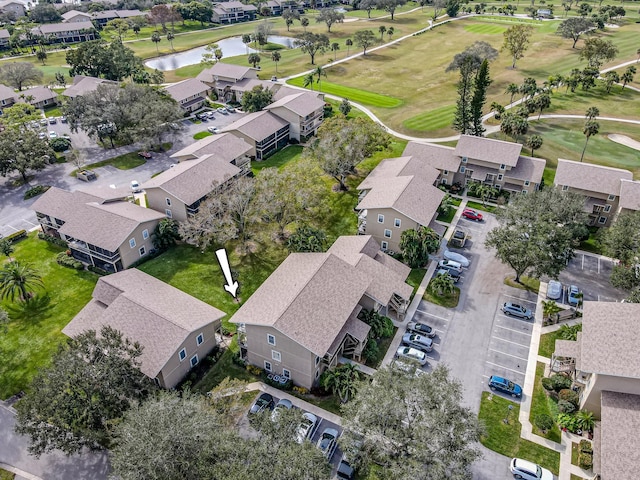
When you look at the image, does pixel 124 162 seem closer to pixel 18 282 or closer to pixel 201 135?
pixel 201 135

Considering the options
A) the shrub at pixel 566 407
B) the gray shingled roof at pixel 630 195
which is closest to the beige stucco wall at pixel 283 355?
the shrub at pixel 566 407

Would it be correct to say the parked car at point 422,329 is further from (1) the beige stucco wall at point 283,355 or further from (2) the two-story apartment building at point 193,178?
(2) the two-story apartment building at point 193,178

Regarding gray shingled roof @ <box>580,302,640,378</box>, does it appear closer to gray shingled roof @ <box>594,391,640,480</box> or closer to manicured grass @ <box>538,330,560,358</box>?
gray shingled roof @ <box>594,391,640,480</box>

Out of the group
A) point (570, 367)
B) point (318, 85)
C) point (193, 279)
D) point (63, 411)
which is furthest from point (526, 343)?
Answer: point (318, 85)

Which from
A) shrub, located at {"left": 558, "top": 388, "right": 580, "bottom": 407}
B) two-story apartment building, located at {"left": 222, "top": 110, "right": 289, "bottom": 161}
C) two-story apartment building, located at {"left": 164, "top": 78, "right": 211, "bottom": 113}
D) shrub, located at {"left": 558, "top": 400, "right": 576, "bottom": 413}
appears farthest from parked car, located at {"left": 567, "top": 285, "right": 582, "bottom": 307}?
two-story apartment building, located at {"left": 164, "top": 78, "right": 211, "bottom": 113}

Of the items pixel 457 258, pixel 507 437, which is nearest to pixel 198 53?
pixel 457 258

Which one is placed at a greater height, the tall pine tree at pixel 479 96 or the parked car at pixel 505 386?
the tall pine tree at pixel 479 96
